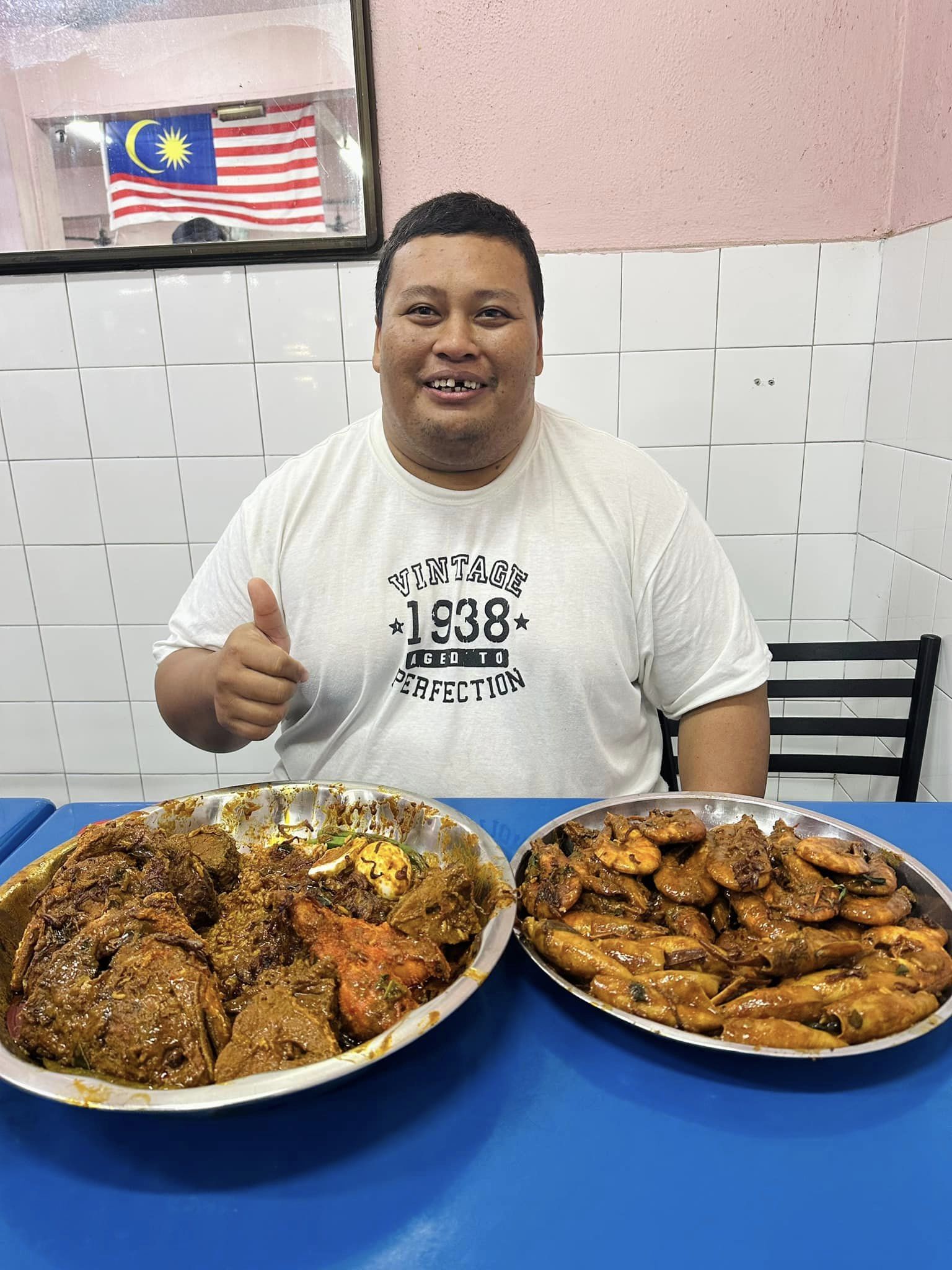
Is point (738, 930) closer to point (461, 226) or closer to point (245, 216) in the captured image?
point (461, 226)

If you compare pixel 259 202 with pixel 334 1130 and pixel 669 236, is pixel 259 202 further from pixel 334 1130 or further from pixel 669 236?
pixel 334 1130

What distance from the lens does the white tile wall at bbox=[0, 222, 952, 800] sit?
2396mm

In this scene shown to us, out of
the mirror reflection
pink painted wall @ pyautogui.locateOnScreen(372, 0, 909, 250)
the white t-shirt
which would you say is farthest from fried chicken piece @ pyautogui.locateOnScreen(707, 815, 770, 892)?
the mirror reflection

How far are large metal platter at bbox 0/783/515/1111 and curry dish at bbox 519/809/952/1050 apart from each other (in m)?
0.10

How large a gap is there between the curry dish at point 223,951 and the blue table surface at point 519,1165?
0.07 m

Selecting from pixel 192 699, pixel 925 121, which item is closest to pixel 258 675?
pixel 192 699

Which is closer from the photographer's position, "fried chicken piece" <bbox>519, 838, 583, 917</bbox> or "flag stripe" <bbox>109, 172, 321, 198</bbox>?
"fried chicken piece" <bbox>519, 838, 583, 917</bbox>

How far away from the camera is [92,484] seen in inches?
107

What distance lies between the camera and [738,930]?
37.9 inches

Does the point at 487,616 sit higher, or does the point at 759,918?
the point at 487,616

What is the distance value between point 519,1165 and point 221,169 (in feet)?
8.75

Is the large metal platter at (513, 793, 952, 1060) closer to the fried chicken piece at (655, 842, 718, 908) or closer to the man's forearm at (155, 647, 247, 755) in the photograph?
the fried chicken piece at (655, 842, 718, 908)

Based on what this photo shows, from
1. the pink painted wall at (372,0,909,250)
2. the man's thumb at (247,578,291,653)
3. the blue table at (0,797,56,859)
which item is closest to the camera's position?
the man's thumb at (247,578,291,653)

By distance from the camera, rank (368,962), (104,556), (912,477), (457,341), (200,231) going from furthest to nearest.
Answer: (104,556) → (200,231) → (912,477) → (457,341) → (368,962)
